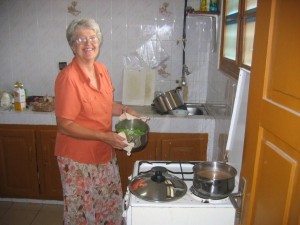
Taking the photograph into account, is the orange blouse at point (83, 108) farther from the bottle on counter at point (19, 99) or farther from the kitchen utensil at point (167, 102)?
the bottle on counter at point (19, 99)

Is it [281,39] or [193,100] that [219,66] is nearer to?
[193,100]

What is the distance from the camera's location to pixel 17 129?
2340 millimetres

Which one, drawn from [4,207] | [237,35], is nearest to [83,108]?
[237,35]

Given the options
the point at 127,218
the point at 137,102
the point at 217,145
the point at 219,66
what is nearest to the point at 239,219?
the point at 127,218

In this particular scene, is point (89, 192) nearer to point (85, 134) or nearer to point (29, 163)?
point (85, 134)

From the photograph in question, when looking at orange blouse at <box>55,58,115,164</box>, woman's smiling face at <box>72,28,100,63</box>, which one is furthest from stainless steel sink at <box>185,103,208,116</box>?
woman's smiling face at <box>72,28,100,63</box>

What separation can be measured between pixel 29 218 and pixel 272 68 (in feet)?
7.14

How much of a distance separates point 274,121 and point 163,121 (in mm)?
1519

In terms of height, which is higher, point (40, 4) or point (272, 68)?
point (40, 4)

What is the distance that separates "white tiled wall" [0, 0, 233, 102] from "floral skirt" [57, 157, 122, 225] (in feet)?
4.02

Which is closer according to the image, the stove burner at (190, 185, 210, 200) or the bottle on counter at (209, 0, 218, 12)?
the stove burner at (190, 185, 210, 200)

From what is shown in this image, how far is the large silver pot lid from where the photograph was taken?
1.11 m

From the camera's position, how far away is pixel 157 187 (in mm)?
1153

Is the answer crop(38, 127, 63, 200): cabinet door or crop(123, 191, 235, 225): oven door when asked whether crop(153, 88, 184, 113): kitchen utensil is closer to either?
crop(38, 127, 63, 200): cabinet door
